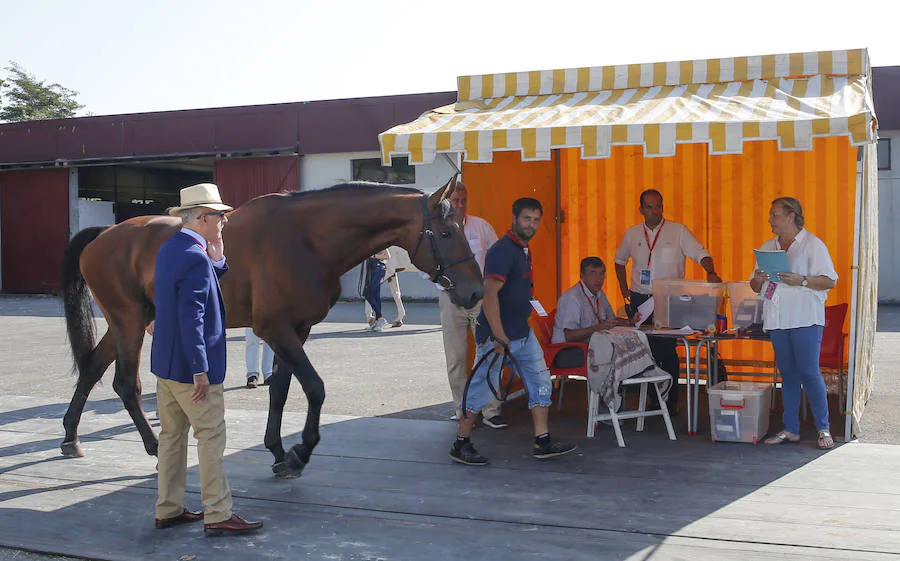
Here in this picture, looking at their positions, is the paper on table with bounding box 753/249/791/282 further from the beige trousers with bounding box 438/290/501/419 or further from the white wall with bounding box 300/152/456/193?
the white wall with bounding box 300/152/456/193

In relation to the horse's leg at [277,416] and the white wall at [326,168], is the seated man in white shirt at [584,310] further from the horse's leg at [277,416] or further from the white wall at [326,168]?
the white wall at [326,168]

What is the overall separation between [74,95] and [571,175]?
4651 cm

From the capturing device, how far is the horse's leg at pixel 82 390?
6473mm

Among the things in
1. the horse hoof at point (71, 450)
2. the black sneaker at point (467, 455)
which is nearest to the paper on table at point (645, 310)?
the black sneaker at point (467, 455)

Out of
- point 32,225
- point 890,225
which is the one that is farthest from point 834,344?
point 32,225

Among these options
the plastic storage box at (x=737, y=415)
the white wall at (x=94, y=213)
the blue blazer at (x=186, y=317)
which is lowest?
the plastic storage box at (x=737, y=415)

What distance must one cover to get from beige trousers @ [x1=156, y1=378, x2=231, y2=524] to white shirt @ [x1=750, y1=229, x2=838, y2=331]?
13.4ft

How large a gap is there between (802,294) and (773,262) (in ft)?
1.08

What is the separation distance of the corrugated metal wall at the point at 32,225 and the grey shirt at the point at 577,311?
2232 centimetres

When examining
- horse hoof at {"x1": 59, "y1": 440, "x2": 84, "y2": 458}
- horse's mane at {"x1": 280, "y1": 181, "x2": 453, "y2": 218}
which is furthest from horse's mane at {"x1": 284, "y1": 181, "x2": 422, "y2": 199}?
horse hoof at {"x1": 59, "y1": 440, "x2": 84, "y2": 458}

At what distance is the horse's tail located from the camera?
6.86 m

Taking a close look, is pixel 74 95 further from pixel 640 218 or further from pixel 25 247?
pixel 640 218

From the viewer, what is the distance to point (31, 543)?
463 centimetres

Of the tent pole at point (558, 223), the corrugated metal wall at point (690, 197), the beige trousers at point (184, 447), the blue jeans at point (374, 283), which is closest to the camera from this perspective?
the beige trousers at point (184, 447)
